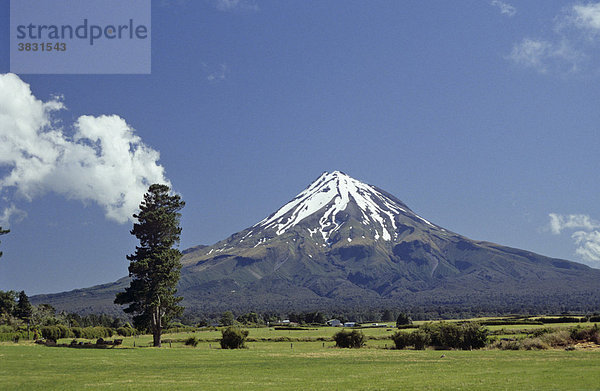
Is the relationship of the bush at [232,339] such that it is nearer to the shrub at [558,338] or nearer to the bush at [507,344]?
the bush at [507,344]

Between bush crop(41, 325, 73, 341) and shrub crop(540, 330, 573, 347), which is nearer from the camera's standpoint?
shrub crop(540, 330, 573, 347)

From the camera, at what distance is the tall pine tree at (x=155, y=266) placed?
66.8m

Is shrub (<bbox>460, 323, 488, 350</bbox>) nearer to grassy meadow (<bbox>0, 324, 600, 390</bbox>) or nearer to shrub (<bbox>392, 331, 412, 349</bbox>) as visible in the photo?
shrub (<bbox>392, 331, 412, 349</bbox>)

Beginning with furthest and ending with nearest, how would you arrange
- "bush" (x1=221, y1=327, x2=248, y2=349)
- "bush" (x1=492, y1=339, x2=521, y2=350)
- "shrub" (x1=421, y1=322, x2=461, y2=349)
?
1. "bush" (x1=221, y1=327, x2=248, y2=349)
2. "shrub" (x1=421, y1=322, x2=461, y2=349)
3. "bush" (x1=492, y1=339, x2=521, y2=350)

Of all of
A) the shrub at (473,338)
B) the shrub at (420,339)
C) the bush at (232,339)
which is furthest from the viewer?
the bush at (232,339)

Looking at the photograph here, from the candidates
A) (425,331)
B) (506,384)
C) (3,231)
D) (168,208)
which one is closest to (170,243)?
(168,208)

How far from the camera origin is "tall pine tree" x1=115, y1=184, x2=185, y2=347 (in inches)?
2630

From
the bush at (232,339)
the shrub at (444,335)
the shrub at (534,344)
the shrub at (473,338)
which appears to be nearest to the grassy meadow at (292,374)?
the shrub at (534,344)

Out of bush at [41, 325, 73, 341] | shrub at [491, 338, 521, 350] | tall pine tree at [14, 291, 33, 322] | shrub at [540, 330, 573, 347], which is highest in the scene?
tall pine tree at [14, 291, 33, 322]

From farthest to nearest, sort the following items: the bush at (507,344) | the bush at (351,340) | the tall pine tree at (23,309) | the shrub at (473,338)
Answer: the tall pine tree at (23,309)
the bush at (351,340)
the shrub at (473,338)
the bush at (507,344)

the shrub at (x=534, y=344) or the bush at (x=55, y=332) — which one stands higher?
the bush at (x=55, y=332)

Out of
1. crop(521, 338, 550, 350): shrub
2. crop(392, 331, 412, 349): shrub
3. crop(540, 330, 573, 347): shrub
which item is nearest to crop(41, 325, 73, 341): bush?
crop(392, 331, 412, 349): shrub

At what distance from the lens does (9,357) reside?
47.7m

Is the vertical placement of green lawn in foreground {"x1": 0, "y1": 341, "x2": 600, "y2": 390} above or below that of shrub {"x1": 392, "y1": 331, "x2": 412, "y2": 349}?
above
